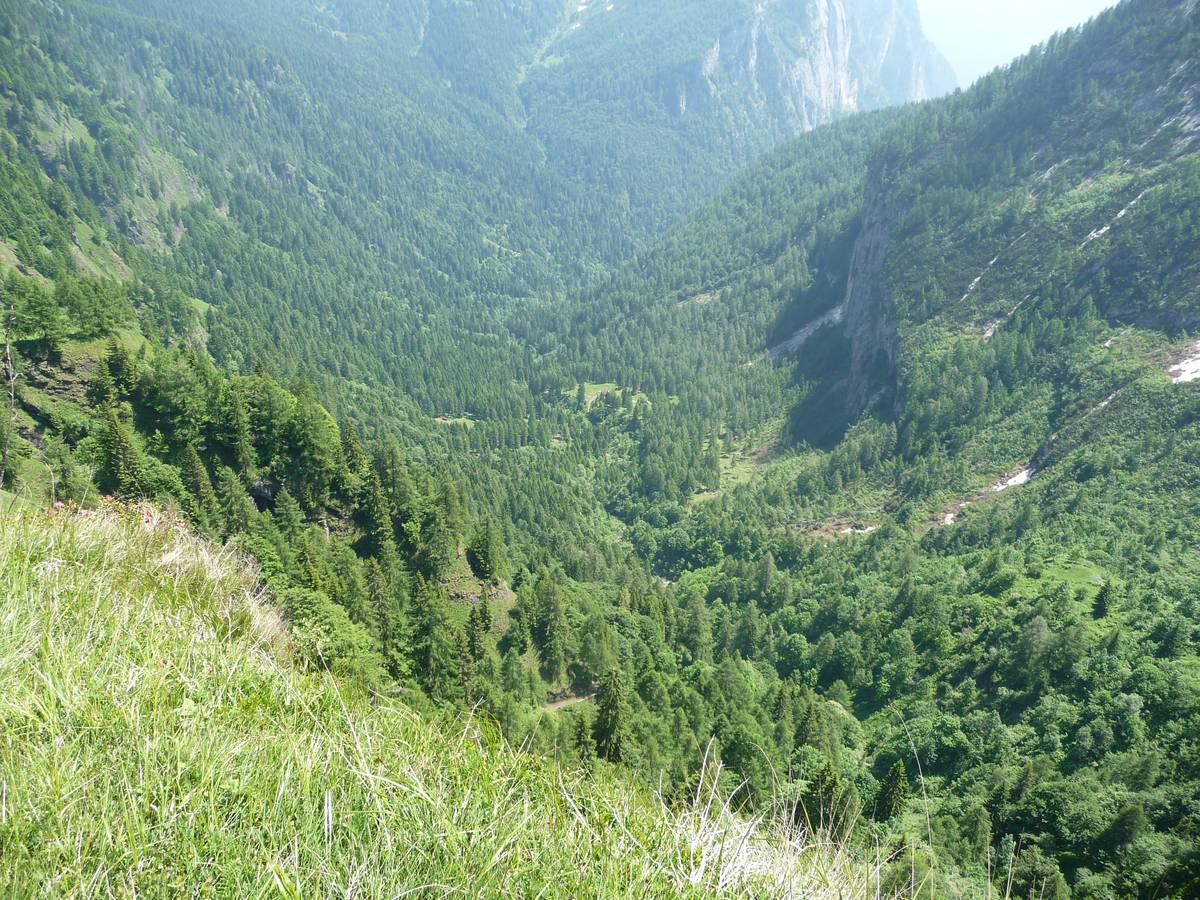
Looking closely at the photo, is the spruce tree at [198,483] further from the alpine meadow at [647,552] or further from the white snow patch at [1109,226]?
the white snow patch at [1109,226]

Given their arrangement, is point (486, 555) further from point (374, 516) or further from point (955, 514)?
point (955, 514)

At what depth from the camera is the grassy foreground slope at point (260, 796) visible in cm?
346

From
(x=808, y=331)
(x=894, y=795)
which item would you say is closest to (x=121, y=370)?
(x=894, y=795)

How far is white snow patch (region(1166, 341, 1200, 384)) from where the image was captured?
86.7 metres

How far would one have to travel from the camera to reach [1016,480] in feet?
314

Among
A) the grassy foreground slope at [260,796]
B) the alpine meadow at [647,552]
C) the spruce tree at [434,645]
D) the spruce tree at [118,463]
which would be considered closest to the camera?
the grassy foreground slope at [260,796]

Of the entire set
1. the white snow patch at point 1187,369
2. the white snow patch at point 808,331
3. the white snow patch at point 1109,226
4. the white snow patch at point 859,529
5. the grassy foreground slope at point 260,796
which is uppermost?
the white snow patch at point 808,331

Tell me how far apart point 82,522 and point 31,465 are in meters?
30.0

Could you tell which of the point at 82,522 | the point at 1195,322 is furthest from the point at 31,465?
the point at 1195,322

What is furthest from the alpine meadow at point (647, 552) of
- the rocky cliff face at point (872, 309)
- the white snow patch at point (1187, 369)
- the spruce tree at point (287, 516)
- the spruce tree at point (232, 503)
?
the rocky cliff face at point (872, 309)

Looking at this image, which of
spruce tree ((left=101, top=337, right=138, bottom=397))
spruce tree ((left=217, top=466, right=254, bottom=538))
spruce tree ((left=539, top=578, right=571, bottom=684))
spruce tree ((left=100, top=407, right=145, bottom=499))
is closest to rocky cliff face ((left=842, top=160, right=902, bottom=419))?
spruce tree ((left=539, top=578, right=571, bottom=684))

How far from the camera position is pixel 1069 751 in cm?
4581

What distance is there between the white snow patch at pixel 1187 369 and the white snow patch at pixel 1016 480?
1968 centimetres

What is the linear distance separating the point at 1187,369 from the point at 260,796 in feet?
381
